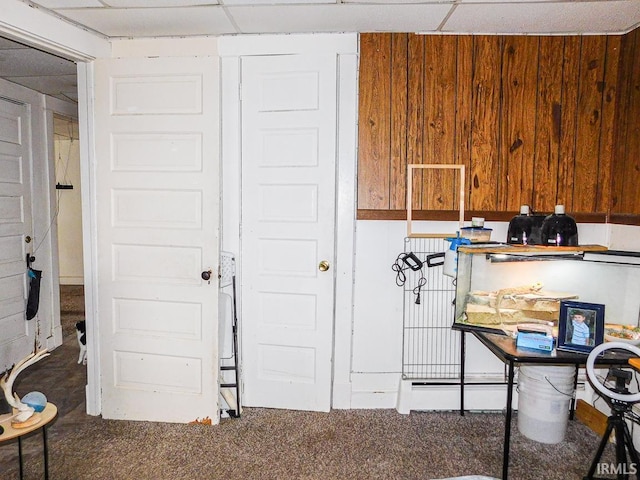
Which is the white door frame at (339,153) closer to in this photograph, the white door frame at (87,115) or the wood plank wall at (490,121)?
the wood plank wall at (490,121)

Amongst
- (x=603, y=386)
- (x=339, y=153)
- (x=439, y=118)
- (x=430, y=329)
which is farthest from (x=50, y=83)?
(x=603, y=386)

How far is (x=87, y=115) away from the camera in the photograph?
8.87 feet

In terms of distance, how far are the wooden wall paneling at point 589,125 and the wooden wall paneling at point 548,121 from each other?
11cm

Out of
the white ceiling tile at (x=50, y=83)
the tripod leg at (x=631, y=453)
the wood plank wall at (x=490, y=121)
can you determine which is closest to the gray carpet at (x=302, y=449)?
the tripod leg at (x=631, y=453)

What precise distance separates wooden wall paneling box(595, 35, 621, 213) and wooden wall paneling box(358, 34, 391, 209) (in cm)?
137

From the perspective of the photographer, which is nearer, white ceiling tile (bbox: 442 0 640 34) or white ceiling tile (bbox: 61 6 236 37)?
white ceiling tile (bbox: 442 0 640 34)

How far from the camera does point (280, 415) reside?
276 centimetres

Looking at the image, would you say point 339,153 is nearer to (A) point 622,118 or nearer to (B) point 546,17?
(B) point 546,17

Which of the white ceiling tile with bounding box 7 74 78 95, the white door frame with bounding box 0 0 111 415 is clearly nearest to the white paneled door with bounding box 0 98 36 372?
the white ceiling tile with bounding box 7 74 78 95

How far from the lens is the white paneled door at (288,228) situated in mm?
2703

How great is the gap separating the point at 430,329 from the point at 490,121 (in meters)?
1.43

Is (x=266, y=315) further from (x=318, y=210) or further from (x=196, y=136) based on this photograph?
(x=196, y=136)

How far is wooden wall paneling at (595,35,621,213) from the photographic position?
8.70 ft

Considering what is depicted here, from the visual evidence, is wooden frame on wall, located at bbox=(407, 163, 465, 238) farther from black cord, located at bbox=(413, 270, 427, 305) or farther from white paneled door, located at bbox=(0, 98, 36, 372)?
white paneled door, located at bbox=(0, 98, 36, 372)
